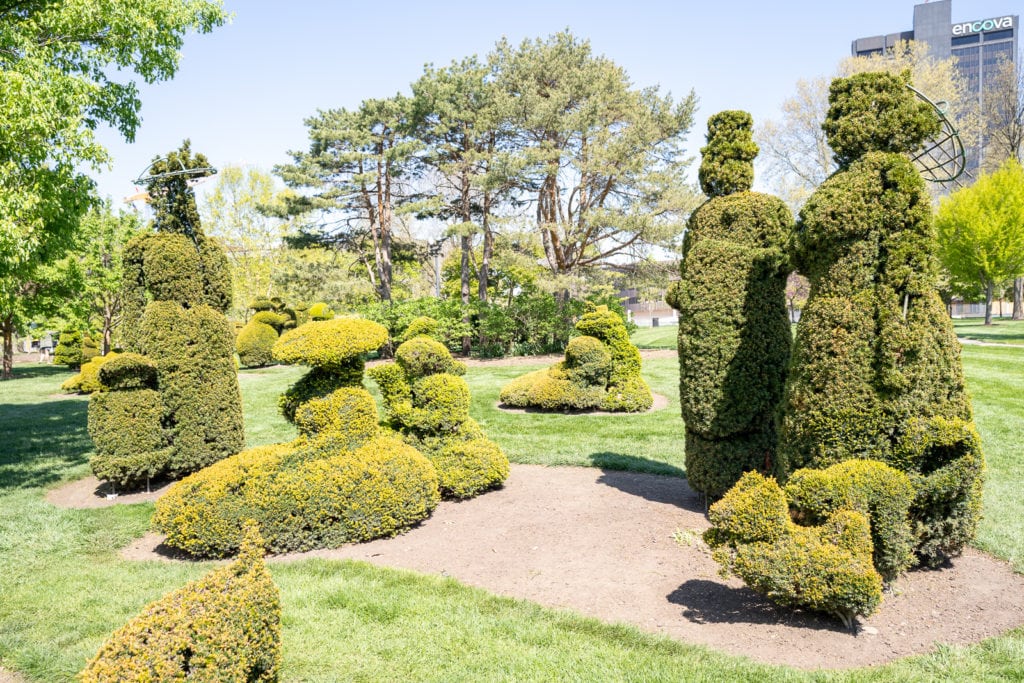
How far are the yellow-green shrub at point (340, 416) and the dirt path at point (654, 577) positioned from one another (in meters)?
1.22

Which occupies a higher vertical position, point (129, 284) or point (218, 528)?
point (129, 284)

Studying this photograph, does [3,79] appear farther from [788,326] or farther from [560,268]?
[560,268]

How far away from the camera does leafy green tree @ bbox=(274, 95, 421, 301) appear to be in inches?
929

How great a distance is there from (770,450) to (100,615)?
20.5 feet

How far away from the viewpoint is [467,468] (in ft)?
24.5

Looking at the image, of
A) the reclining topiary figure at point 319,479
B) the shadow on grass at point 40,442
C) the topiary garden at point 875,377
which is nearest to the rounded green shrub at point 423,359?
the reclining topiary figure at point 319,479

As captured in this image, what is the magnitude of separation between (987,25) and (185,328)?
160602 millimetres

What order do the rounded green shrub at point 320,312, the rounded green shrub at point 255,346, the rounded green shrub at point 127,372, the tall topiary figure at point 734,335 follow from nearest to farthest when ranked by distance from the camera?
the tall topiary figure at point 734,335 → the rounded green shrub at point 127,372 → the rounded green shrub at point 320,312 → the rounded green shrub at point 255,346

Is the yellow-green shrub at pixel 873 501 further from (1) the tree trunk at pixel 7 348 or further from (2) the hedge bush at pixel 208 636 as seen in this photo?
(1) the tree trunk at pixel 7 348

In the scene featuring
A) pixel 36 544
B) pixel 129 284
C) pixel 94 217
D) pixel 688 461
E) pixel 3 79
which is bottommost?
pixel 36 544

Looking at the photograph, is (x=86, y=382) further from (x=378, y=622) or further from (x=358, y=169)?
(x=378, y=622)

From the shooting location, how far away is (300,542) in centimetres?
595

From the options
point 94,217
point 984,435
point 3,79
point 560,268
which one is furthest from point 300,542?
point 94,217

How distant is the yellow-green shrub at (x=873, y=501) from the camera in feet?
14.2
